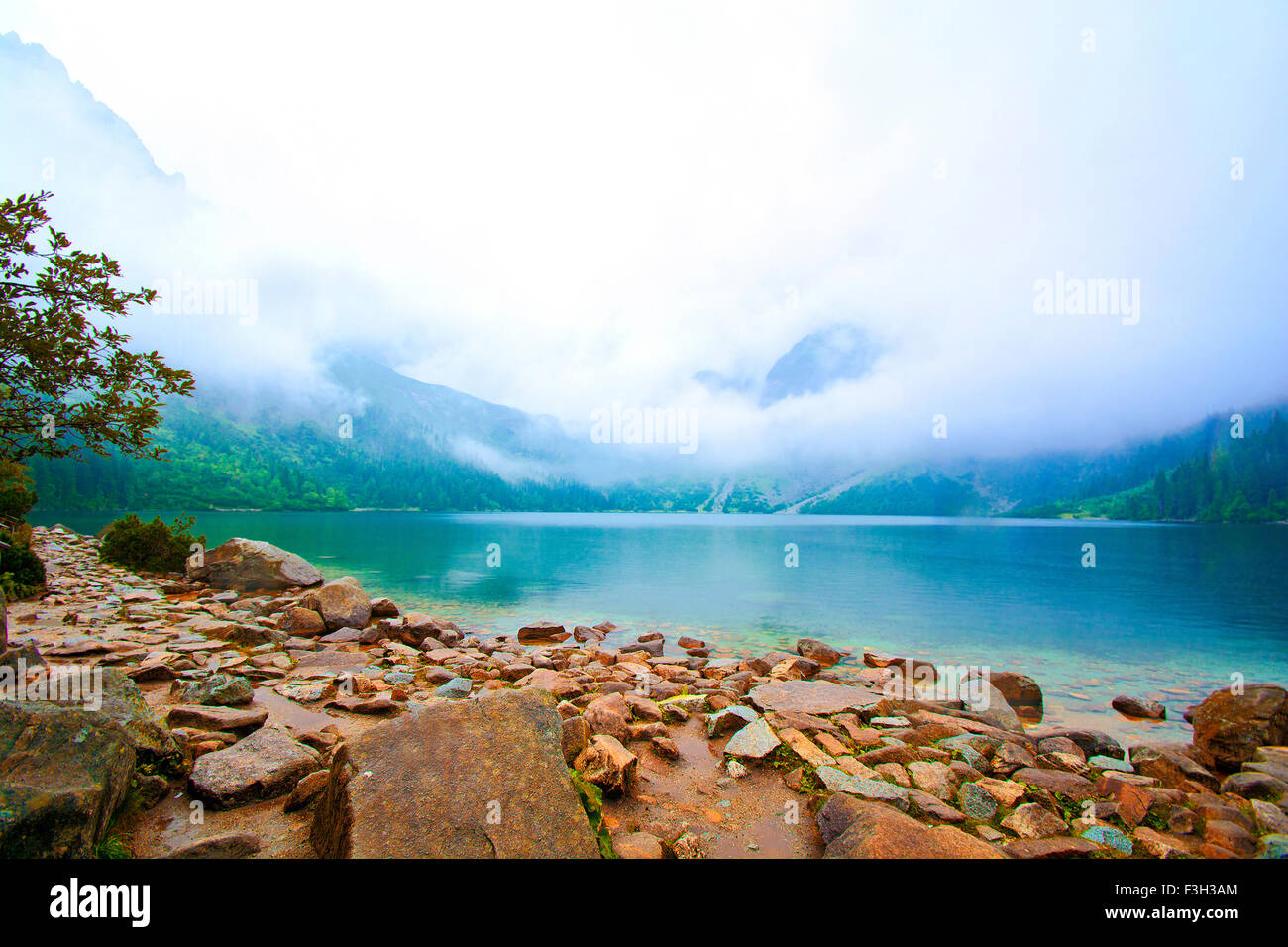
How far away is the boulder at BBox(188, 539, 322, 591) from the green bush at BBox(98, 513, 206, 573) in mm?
5179

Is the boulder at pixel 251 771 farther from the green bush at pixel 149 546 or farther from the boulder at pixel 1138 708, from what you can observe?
the green bush at pixel 149 546

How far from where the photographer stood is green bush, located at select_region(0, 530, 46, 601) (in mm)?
17188

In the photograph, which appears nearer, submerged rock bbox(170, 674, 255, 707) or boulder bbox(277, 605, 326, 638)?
submerged rock bbox(170, 674, 255, 707)

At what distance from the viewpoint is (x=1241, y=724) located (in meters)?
11.4

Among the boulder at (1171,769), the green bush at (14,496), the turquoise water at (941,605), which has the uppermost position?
the green bush at (14,496)

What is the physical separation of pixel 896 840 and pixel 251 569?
92.6 ft

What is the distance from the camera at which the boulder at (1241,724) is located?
36.7ft

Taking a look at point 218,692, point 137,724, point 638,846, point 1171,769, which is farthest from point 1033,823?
point 218,692

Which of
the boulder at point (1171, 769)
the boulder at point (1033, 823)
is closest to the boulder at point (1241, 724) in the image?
the boulder at point (1171, 769)

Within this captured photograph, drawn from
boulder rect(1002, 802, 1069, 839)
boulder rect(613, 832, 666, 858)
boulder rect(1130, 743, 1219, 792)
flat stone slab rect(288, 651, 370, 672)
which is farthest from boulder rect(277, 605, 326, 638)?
boulder rect(1130, 743, 1219, 792)

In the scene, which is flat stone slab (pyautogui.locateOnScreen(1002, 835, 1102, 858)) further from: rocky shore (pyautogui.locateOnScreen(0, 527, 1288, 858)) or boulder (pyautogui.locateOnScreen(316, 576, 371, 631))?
boulder (pyautogui.locateOnScreen(316, 576, 371, 631))

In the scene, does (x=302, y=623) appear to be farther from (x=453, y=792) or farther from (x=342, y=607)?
(x=453, y=792)

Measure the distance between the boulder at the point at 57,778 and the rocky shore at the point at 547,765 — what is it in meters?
0.02

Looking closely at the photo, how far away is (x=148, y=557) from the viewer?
29281 mm
